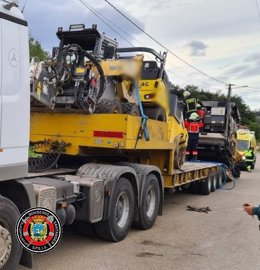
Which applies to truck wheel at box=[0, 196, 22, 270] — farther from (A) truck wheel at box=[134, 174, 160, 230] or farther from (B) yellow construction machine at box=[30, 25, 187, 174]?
(A) truck wheel at box=[134, 174, 160, 230]

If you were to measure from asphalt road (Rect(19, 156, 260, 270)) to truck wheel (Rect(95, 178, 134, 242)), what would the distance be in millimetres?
150

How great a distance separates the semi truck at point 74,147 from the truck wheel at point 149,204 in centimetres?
2

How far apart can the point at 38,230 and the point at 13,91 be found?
4.34ft

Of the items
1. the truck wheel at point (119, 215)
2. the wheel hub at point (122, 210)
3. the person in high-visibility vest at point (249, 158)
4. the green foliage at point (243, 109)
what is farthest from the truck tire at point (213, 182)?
the green foliage at point (243, 109)

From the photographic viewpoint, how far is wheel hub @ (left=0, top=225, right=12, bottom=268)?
4.22 m

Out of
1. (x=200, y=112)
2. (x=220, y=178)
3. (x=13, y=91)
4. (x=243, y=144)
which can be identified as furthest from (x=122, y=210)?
(x=243, y=144)

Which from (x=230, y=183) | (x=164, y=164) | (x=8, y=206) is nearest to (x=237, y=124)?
(x=230, y=183)

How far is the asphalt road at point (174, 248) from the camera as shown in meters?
5.98

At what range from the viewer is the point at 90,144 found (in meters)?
7.29

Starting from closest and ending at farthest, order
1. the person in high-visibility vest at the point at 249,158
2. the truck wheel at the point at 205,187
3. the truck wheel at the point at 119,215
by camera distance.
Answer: the truck wheel at the point at 119,215 < the truck wheel at the point at 205,187 < the person in high-visibility vest at the point at 249,158

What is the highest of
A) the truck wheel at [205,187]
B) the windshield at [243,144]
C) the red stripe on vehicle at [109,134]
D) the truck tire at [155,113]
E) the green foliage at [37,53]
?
the green foliage at [37,53]

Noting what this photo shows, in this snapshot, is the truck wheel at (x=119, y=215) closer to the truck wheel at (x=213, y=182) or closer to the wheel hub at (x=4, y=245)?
the wheel hub at (x=4, y=245)

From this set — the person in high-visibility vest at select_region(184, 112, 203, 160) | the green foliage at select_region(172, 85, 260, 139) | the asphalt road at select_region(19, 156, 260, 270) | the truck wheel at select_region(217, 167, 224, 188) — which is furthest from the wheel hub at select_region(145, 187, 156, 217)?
the green foliage at select_region(172, 85, 260, 139)

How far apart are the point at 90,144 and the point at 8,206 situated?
3004 millimetres
